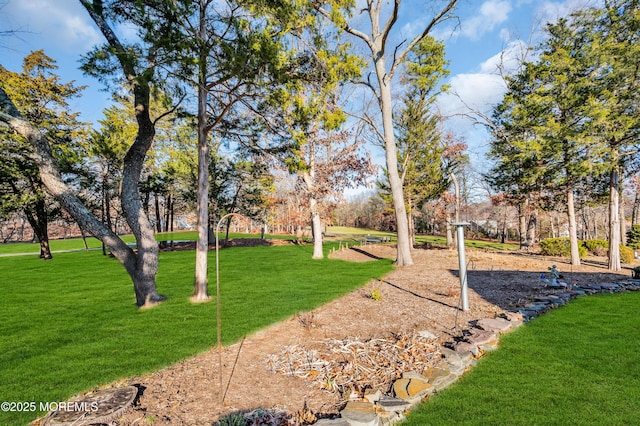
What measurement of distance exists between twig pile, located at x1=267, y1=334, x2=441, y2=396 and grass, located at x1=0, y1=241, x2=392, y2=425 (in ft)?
4.34

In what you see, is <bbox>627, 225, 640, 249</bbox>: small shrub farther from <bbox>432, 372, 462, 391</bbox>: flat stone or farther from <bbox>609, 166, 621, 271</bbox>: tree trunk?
<bbox>432, 372, 462, 391</bbox>: flat stone

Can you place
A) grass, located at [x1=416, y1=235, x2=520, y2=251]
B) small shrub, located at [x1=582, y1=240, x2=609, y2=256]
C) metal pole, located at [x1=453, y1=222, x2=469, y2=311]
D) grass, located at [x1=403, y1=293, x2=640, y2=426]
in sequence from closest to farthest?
grass, located at [x1=403, y1=293, x2=640, y2=426], metal pole, located at [x1=453, y1=222, x2=469, y2=311], small shrub, located at [x1=582, y1=240, x2=609, y2=256], grass, located at [x1=416, y1=235, x2=520, y2=251]

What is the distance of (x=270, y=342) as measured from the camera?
4.31 meters

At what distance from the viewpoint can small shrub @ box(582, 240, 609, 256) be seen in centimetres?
1484

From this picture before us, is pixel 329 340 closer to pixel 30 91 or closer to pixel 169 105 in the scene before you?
pixel 169 105

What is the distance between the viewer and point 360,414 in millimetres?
2512

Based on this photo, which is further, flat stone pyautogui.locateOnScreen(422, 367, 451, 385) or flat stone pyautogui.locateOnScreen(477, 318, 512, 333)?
flat stone pyautogui.locateOnScreen(477, 318, 512, 333)

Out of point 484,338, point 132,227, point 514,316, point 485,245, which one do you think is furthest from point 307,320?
point 485,245

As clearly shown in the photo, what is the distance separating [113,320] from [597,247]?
831 inches

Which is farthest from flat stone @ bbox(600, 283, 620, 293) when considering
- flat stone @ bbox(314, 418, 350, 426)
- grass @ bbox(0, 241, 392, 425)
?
flat stone @ bbox(314, 418, 350, 426)

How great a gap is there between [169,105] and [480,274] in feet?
33.3

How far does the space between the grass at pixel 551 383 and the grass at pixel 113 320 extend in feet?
10.7

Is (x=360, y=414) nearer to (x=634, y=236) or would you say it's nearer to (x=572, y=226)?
(x=572, y=226)

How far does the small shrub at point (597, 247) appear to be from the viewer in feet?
48.7
